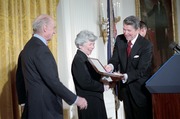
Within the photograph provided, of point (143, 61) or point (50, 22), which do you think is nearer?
point (50, 22)

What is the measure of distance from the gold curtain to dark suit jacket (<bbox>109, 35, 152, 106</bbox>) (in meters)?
1.26

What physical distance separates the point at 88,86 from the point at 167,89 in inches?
38.4

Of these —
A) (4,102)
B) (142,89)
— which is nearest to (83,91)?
(142,89)

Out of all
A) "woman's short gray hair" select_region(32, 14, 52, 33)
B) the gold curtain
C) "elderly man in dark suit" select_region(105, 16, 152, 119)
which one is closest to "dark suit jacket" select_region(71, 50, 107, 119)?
"elderly man in dark suit" select_region(105, 16, 152, 119)

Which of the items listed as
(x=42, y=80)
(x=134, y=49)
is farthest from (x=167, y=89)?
(x=134, y=49)

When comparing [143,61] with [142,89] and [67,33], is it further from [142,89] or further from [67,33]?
[67,33]

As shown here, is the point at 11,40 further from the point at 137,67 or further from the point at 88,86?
the point at 137,67

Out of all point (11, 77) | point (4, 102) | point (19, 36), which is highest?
point (19, 36)

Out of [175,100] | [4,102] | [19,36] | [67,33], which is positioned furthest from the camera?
[67,33]

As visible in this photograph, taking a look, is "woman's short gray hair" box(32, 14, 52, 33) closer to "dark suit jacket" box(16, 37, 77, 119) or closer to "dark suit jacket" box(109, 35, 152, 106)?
"dark suit jacket" box(16, 37, 77, 119)

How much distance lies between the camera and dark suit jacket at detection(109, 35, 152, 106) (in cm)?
349

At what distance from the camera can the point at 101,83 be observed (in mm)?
3303

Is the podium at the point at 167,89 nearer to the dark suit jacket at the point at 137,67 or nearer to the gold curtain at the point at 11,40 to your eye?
the dark suit jacket at the point at 137,67

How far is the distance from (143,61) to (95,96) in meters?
0.72
